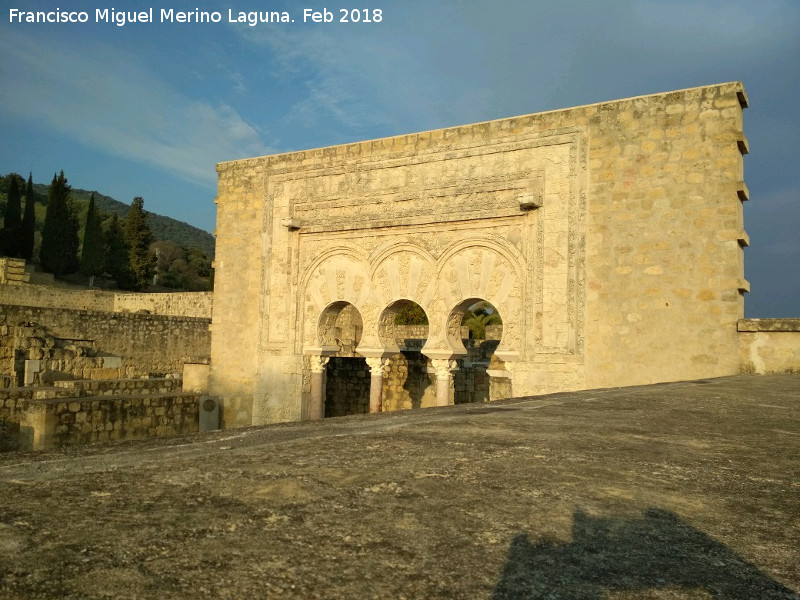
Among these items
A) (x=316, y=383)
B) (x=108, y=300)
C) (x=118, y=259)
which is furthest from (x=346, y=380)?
(x=118, y=259)

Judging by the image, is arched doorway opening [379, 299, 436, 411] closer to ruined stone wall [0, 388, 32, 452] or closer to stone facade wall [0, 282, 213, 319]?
ruined stone wall [0, 388, 32, 452]

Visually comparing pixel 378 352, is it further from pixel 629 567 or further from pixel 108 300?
pixel 108 300

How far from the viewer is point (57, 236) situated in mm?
33375

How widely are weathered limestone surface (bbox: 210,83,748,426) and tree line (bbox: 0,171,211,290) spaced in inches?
1028

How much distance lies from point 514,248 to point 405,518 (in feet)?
25.3

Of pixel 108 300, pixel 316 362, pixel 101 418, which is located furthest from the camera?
pixel 108 300

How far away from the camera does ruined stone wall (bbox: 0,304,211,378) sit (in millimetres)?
13281

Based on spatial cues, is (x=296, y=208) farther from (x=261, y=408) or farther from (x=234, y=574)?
(x=234, y=574)

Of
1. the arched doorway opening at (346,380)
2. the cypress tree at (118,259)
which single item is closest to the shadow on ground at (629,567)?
the arched doorway opening at (346,380)

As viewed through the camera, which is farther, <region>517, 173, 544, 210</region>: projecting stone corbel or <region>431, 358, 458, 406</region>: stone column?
→ <region>431, 358, 458, 406</region>: stone column

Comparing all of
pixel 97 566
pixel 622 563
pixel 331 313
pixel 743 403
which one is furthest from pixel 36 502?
pixel 331 313

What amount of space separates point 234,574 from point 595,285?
25.7 ft

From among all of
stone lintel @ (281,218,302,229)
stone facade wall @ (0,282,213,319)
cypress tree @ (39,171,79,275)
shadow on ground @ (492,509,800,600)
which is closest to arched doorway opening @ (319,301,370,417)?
stone lintel @ (281,218,302,229)

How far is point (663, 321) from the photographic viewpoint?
8.16 m
